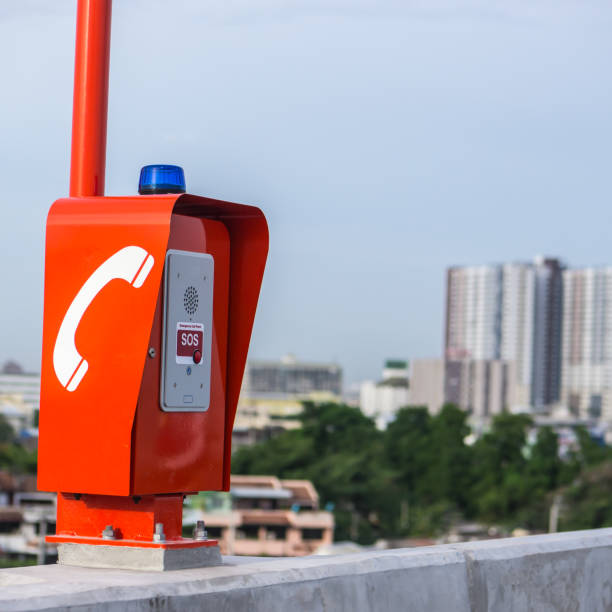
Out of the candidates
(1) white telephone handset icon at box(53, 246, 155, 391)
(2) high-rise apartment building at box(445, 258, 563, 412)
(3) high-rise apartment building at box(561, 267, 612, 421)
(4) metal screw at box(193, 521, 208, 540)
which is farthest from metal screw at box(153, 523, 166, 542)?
(3) high-rise apartment building at box(561, 267, 612, 421)

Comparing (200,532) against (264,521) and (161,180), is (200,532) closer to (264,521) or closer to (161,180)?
(161,180)

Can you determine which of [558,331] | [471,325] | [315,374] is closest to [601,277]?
[558,331]

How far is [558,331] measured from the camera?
16762 cm

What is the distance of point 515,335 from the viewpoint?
166 meters

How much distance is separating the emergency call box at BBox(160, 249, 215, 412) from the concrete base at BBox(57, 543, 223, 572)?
41cm

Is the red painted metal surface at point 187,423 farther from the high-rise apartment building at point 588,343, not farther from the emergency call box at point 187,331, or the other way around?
the high-rise apartment building at point 588,343

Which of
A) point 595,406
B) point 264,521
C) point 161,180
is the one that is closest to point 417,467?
point 264,521

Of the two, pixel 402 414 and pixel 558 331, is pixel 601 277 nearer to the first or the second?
pixel 558 331

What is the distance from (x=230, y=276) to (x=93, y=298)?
0.57 meters

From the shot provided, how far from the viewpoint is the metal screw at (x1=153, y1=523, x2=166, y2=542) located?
3.47 metres

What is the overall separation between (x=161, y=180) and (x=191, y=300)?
36cm

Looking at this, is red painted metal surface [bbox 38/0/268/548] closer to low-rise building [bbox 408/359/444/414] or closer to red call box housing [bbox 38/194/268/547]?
red call box housing [bbox 38/194/268/547]

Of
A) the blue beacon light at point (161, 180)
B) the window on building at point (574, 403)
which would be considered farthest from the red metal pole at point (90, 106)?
the window on building at point (574, 403)

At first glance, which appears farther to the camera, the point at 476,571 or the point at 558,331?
the point at 558,331
